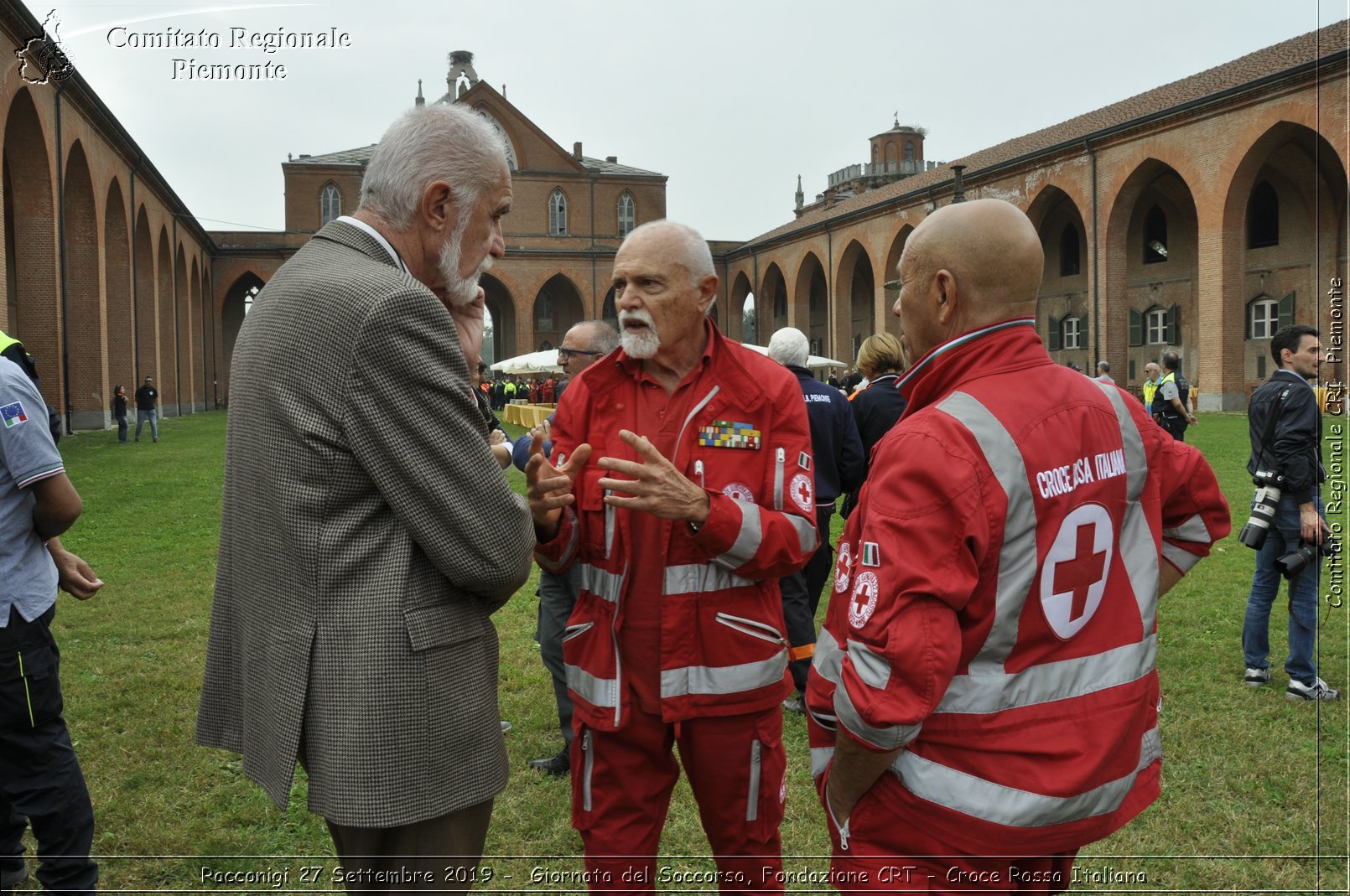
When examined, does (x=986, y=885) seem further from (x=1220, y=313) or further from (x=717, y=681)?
(x=1220, y=313)

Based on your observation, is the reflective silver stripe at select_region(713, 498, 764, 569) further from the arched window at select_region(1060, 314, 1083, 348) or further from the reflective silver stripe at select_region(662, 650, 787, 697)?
the arched window at select_region(1060, 314, 1083, 348)

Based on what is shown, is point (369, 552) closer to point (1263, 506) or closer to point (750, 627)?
point (750, 627)

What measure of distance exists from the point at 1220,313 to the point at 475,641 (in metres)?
30.7

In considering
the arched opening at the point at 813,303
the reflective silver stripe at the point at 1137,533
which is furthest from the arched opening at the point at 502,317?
the reflective silver stripe at the point at 1137,533

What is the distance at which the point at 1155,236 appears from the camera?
33.2 meters

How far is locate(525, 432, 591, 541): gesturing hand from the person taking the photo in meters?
2.38

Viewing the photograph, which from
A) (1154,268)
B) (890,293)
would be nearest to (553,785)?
(1154,268)

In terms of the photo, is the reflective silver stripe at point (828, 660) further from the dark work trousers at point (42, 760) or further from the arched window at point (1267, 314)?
the arched window at point (1267, 314)

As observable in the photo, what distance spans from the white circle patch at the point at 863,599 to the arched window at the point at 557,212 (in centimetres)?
5613

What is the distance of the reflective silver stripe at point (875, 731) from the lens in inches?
65.2

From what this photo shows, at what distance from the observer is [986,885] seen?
1742 mm

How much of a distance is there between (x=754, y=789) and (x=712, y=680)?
34 cm

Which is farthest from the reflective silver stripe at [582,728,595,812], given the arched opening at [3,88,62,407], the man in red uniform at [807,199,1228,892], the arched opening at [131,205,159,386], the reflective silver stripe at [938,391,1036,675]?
the arched opening at [131,205,159,386]

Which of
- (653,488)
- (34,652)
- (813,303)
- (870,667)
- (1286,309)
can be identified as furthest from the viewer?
(813,303)
